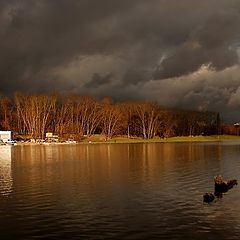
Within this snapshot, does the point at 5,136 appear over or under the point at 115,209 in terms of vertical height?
over

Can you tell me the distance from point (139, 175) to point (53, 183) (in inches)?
431

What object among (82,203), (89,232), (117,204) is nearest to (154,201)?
(117,204)

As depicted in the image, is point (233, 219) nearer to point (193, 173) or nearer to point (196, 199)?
point (196, 199)

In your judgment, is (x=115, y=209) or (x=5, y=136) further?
(x=5, y=136)

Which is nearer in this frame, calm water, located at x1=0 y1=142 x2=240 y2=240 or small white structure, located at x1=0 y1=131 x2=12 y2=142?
calm water, located at x1=0 y1=142 x2=240 y2=240

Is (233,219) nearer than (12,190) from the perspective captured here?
Yes

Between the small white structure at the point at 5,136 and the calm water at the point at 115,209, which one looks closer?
the calm water at the point at 115,209

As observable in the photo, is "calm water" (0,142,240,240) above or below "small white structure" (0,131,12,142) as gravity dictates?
below

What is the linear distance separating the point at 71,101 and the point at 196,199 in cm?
17008

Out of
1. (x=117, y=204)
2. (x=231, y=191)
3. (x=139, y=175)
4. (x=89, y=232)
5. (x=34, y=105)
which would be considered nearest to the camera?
(x=89, y=232)

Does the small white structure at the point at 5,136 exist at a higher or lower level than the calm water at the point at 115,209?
higher

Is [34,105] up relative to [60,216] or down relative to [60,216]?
up

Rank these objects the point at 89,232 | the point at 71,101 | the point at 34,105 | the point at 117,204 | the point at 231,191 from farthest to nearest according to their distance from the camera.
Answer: the point at 71,101 < the point at 34,105 < the point at 231,191 < the point at 117,204 < the point at 89,232

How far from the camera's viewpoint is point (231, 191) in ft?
116
